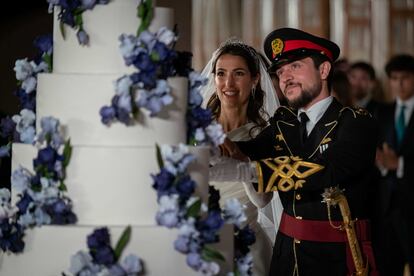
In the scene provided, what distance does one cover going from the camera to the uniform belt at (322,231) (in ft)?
13.3

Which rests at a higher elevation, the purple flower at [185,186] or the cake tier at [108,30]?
the cake tier at [108,30]

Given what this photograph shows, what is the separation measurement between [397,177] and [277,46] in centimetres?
344

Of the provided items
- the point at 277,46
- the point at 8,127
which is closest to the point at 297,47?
the point at 277,46

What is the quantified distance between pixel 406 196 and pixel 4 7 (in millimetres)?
3013

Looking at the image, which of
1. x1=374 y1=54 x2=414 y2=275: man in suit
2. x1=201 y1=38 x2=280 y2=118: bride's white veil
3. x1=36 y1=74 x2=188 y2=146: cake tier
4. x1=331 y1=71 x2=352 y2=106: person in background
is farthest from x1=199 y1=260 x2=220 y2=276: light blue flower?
x1=374 y1=54 x2=414 y2=275: man in suit

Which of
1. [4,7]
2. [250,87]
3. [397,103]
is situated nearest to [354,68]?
[397,103]

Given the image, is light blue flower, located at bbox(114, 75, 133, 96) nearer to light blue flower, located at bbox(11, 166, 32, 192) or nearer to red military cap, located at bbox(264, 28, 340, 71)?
light blue flower, located at bbox(11, 166, 32, 192)

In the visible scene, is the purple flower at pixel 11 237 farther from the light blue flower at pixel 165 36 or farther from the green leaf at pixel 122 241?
the light blue flower at pixel 165 36

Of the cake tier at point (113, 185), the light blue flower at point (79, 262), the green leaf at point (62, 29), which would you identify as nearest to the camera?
the light blue flower at point (79, 262)

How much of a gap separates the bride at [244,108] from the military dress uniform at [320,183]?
20.7 inches

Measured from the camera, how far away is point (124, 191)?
3.43m

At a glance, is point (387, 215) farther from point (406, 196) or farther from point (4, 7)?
point (4, 7)

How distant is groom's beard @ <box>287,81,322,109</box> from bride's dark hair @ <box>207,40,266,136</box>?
27.8 inches

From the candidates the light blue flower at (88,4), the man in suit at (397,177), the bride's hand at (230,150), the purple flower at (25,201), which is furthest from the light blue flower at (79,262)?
the man in suit at (397,177)
